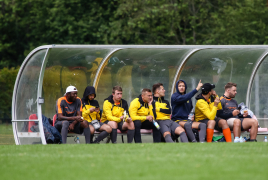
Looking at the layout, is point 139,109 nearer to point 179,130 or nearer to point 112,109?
point 112,109

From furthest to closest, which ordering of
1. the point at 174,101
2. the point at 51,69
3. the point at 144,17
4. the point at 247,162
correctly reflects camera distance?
1. the point at 144,17
2. the point at 51,69
3. the point at 174,101
4. the point at 247,162

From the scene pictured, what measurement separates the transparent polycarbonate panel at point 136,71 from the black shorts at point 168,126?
1.94 m

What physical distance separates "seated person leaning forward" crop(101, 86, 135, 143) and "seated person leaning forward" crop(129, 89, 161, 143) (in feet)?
0.50

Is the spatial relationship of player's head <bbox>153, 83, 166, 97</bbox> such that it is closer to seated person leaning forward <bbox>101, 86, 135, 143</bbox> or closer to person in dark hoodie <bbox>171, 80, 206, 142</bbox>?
person in dark hoodie <bbox>171, 80, 206, 142</bbox>

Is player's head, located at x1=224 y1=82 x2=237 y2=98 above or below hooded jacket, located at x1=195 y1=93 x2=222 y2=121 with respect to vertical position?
above

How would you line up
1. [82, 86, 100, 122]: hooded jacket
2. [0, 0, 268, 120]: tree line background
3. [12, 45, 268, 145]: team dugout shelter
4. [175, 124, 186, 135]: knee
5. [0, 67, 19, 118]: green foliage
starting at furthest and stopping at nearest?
[0, 0, 268, 120]: tree line background
[0, 67, 19, 118]: green foliage
[12, 45, 268, 145]: team dugout shelter
[82, 86, 100, 122]: hooded jacket
[175, 124, 186, 135]: knee

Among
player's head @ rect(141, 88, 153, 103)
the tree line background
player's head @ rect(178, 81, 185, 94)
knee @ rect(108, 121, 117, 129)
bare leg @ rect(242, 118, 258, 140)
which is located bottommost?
bare leg @ rect(242, 118, 258, 140)

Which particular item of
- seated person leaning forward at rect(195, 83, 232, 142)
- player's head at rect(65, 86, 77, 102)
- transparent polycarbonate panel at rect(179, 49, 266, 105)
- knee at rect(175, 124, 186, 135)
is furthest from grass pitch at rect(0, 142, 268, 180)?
transparent polycarbonate panel at rect(179, 49, 266, 105)

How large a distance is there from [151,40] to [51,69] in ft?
37.7

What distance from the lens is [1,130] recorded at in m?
14.5

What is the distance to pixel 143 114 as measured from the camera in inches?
378

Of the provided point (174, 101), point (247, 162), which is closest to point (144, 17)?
point (174, 101)

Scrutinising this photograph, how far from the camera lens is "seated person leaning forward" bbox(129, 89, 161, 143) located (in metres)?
9.39

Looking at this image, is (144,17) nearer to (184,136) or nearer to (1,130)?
(1,130)
